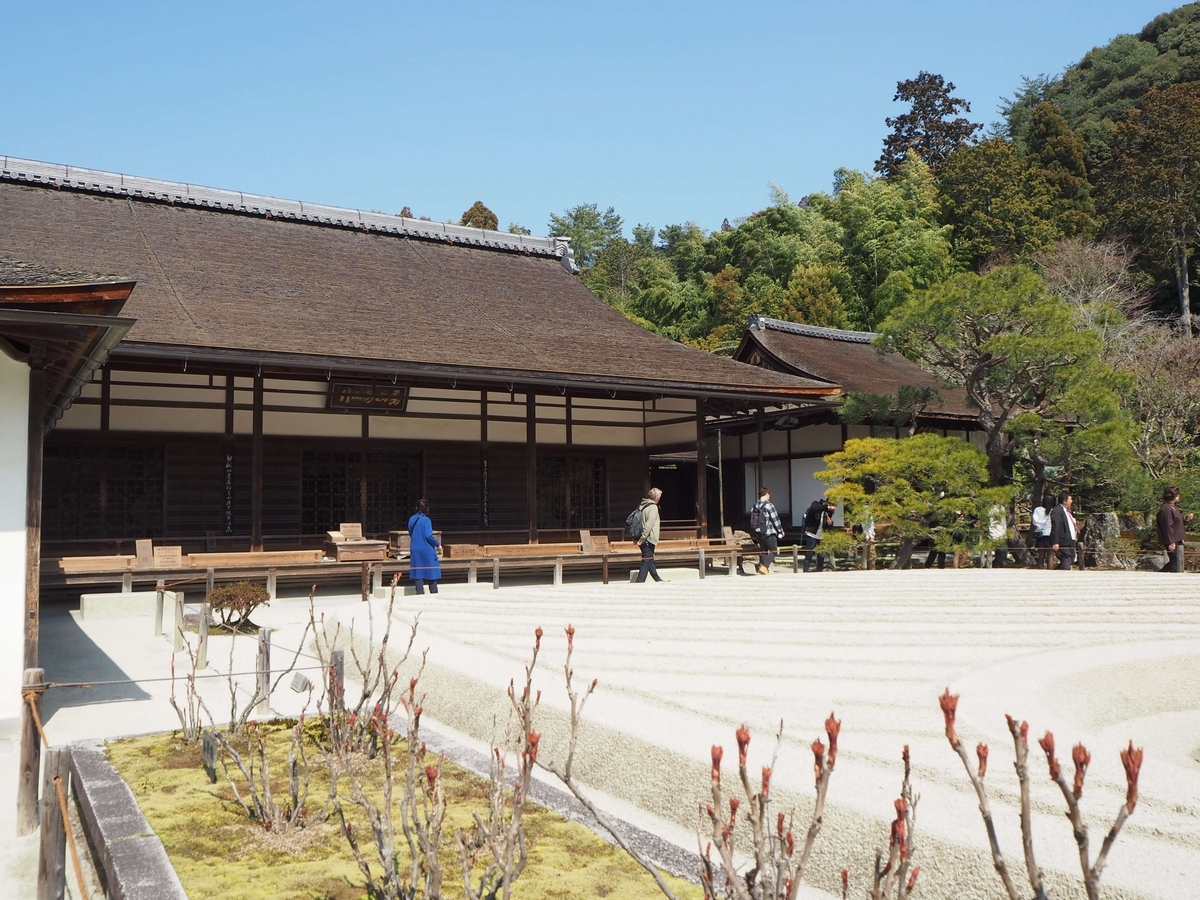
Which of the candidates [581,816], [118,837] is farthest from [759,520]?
[118,837]

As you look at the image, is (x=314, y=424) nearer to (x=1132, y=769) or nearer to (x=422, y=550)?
(x=422, y=550)

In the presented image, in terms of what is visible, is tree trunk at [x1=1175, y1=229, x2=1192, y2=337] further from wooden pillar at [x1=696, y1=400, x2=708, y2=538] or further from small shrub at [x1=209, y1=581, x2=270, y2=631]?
small shrub at [x1=209, y1=581, x2=270, y2=631]

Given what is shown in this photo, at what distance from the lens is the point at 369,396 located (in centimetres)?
1418

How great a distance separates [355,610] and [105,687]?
12.1 feet

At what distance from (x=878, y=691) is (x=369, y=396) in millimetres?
9914

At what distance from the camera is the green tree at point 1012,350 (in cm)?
1452

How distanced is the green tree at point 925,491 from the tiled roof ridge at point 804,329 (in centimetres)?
736

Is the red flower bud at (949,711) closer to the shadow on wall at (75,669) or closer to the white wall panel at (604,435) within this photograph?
the shadow on wall at (75,669)

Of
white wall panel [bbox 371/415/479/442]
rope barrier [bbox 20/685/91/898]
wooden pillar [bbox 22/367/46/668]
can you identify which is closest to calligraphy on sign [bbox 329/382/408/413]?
white wall panel [bbox 371/415/479/442]

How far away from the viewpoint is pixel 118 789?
4.18 m

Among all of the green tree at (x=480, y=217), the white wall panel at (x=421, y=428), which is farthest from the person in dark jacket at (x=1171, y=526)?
the green tree at (x=480, y=217)

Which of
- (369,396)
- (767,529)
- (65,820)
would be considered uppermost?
(369,396)

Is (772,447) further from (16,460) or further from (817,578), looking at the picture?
(16,460)

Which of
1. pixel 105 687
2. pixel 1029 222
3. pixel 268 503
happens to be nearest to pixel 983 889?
pixel 105 687
